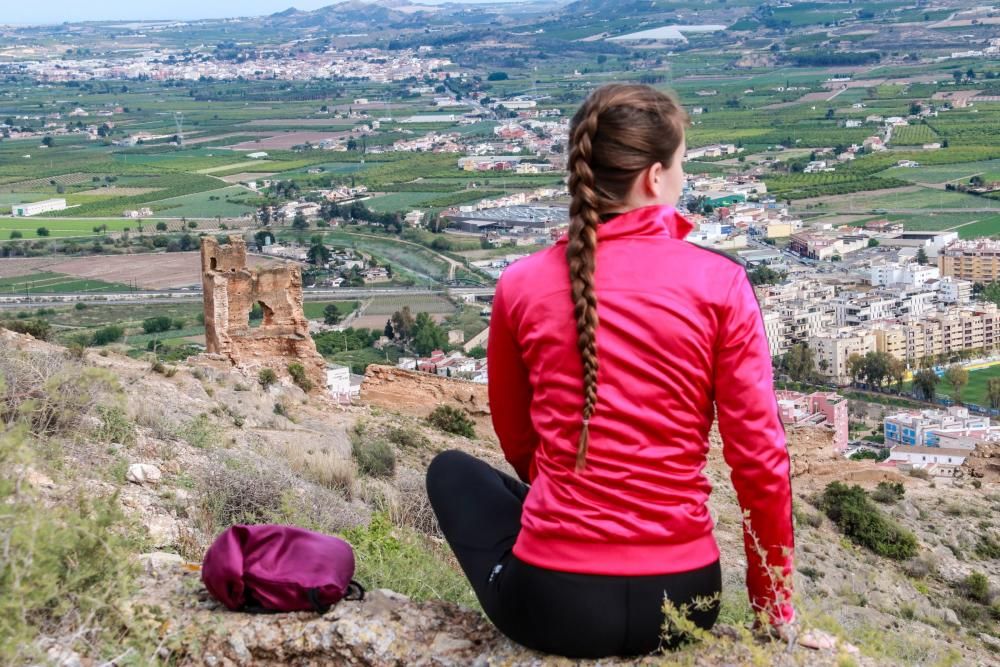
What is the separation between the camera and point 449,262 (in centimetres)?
4219

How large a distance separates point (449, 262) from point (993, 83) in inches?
2072

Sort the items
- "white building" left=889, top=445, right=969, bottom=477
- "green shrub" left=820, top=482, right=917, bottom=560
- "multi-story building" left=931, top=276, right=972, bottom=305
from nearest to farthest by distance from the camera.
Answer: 1. "green shrub" left=820, top=482, right=917, bottom=560
2. "white building" left=889, top=445, right=969, bottom=477
3. "multi-story building" left=931, top=276, right=972, bottom=305

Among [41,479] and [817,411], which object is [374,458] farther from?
[817,411]

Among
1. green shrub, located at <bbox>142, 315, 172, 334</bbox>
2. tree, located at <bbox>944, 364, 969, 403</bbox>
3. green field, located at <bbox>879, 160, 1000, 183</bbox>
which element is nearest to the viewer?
green shrub, located at <bbox>142, 315, 172, 334</bbox>

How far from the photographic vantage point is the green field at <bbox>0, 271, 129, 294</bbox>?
34938 millimetres

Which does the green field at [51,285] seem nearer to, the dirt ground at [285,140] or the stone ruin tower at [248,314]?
the stone ruin tower at [248,314]

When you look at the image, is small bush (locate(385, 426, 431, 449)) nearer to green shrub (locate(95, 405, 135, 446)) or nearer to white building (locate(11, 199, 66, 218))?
green shrub (locate(95, 405, 135, 446))

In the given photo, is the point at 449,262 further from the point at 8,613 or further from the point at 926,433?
the point at 8,613

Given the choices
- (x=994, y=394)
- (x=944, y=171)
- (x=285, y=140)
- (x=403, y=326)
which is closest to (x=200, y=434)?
(x=403, y=326)

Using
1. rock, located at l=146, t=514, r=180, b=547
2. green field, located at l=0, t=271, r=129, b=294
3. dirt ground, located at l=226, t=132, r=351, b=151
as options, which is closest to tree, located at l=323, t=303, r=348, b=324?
green field, located at l=0, t=271, r=129, b=294

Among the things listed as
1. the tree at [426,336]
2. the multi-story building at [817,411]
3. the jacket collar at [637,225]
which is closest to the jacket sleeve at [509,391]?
the jacket collar at [637,225]

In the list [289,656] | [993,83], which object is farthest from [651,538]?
[993,83]

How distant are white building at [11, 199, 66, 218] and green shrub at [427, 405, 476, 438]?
141 ft

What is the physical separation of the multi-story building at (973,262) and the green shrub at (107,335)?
27.6 metres
